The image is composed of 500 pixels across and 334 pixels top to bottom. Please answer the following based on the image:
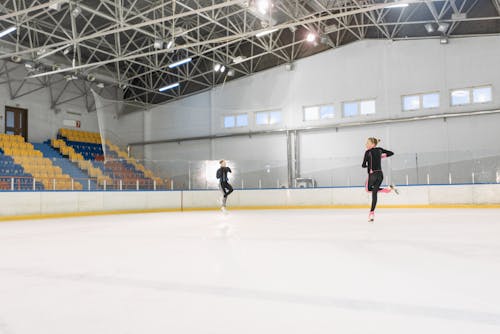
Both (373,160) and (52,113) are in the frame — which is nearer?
(373,160)

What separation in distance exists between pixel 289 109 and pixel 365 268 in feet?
56.6

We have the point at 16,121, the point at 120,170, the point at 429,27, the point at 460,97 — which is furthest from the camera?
the point at 16,121

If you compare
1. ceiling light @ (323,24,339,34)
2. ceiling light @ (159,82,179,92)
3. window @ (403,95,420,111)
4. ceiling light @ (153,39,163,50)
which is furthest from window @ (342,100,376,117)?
ceiling light @ (159,82,179,92)

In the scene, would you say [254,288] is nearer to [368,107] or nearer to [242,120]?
[368,107]

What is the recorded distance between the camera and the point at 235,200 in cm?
1597

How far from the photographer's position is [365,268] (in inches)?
131

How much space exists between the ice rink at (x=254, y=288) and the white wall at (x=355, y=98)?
12246 millimetres

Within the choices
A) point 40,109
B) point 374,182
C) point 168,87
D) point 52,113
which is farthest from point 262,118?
point 374,182

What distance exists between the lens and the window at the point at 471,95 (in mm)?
15977

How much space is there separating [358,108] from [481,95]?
489 cm

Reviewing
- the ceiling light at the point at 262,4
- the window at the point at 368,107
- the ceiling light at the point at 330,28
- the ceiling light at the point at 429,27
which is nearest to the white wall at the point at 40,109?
the ceiling light at the point at 262,4

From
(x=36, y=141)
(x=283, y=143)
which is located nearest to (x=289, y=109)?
(x=283, y=143)

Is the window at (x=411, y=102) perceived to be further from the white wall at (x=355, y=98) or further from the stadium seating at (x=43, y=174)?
the stadium seating at (x=43, y=174)

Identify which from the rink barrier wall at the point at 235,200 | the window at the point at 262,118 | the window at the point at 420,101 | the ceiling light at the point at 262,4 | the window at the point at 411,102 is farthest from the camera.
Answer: the window at the point at 262,118
